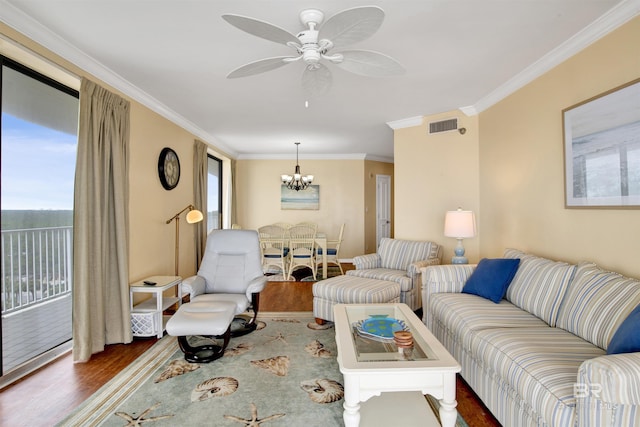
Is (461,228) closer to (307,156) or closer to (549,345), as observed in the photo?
(549,345)

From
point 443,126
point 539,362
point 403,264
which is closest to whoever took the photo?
point 539,362

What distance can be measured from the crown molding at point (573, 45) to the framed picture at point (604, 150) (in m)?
0.42

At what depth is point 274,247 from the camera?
6.27 m

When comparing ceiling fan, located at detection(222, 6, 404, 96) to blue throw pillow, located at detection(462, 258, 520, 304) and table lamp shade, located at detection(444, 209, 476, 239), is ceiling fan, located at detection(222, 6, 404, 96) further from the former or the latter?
table lamp shade, located at detection(444, 209, 476, 239)

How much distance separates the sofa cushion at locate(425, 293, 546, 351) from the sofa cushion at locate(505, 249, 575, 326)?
0.20 feet

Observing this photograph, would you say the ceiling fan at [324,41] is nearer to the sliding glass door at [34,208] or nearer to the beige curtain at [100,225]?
the beige curtain at [100,225]

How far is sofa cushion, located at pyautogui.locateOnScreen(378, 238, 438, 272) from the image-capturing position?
160 inches

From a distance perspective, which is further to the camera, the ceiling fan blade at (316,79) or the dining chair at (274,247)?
the dining chair at (274,247)

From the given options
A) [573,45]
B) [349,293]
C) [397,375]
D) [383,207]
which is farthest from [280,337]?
[383,207]

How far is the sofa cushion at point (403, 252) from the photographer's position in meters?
4.06

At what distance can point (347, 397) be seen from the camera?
1.62 meters

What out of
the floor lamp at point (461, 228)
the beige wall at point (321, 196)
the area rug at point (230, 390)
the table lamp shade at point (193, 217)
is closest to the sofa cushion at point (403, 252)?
the floor lamp at point (461, 228)

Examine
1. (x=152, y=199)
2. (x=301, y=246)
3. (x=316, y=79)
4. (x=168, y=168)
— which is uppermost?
(x=316, y=79)

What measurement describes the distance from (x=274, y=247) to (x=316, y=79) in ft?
14.5
